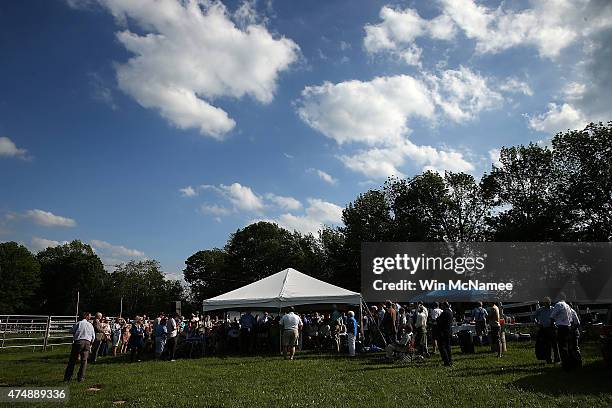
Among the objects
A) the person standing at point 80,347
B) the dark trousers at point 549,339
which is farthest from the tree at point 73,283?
the dark trousers at point 549,339

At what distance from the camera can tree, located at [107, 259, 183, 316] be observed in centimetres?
6944

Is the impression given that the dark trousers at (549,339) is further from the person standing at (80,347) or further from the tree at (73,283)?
the tree at (73,283)

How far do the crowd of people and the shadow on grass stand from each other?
47 cm

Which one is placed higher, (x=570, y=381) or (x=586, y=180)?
(x=586, y=180)

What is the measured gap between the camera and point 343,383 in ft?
31.8

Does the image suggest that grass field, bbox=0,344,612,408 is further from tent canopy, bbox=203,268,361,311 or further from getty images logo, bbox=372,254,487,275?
getty images logo, bbox=372,254,487,275

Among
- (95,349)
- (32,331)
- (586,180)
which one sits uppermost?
(586,180)

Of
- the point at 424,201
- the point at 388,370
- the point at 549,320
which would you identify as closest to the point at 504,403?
the point at 388,370

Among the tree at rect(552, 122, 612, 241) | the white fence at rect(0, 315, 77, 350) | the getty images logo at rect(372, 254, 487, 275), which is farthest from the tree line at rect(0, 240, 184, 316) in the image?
the tree at rect(552, 122, 612, 241)

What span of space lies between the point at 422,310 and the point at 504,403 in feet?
24.5

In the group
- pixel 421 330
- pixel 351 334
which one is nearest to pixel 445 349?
pixel 421 330

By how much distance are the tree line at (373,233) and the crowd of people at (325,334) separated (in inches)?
773

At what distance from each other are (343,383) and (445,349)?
12.7ft

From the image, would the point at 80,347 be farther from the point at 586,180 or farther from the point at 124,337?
the point at 586,180
